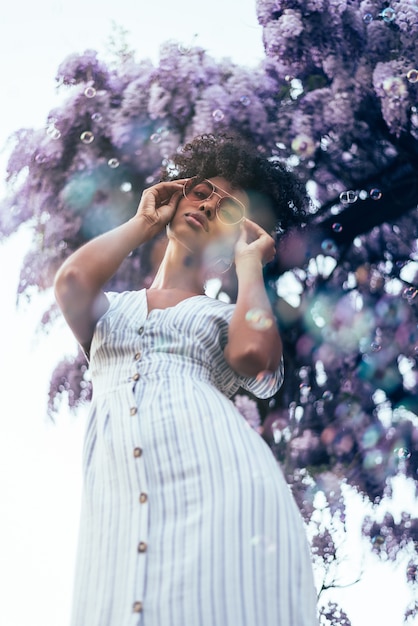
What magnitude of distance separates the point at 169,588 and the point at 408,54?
19.6 feet

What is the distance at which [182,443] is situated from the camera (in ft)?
5.87

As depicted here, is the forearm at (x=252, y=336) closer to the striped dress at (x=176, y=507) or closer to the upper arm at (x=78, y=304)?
the striped dress at (x=176, y=507)

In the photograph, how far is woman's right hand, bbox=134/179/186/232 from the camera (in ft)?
7.50

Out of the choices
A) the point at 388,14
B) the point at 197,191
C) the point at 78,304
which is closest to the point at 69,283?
the point at 78,304

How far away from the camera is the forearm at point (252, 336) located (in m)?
1.95

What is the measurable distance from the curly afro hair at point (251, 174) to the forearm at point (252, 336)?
1.99 ft

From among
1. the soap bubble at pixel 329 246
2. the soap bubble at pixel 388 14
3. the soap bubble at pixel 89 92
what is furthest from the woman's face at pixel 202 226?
the soap bubble at pixel 388 14

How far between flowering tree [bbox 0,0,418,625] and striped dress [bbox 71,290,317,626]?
14.4 feet

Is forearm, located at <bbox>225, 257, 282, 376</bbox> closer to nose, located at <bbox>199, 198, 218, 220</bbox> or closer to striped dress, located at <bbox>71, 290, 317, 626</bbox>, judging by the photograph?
striped dress, located at <bbox>71, 290, 317, 626</bbox>

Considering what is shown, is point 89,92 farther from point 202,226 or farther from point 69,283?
point 69,283

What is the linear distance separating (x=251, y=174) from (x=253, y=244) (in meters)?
0.40

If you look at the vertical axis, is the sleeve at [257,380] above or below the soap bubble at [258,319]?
below

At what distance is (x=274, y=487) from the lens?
1.75 metres

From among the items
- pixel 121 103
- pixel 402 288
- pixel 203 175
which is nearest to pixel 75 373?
pixel 121 103
